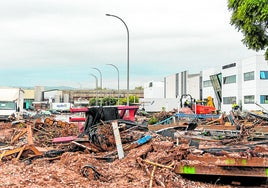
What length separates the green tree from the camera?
1605cm

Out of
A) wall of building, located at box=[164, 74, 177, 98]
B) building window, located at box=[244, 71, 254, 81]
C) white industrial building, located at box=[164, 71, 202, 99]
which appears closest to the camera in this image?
building window, located at box=[244, 71, 254, 81]

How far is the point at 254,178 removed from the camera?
913 centimetres

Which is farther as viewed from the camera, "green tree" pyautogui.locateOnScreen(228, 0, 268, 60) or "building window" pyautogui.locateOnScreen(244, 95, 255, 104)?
"building window" pyautogui.locateOnScreen(244, 95, 255, 104)

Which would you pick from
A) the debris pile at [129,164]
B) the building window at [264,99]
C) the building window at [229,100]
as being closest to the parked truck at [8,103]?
the debris pile at [129,164]

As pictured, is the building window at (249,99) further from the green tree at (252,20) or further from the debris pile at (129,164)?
the debris pile at (129,164)

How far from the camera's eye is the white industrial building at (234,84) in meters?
60.4

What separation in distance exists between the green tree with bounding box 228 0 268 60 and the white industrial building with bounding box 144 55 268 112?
33817 mm

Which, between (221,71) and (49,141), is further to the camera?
(221,71)

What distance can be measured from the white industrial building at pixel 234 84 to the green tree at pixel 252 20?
3382 centimetres

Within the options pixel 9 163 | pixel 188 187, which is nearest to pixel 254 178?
pixel 188 187

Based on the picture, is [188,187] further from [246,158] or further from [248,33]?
[248,33]

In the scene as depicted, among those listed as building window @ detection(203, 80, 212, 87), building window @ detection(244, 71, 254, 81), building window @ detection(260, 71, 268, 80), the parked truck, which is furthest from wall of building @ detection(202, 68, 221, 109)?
the parked truck

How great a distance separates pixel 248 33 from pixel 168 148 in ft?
28.7

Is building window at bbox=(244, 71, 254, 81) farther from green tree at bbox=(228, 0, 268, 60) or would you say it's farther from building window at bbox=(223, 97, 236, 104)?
green tree at bbox=(228, 0, 268, 60)
